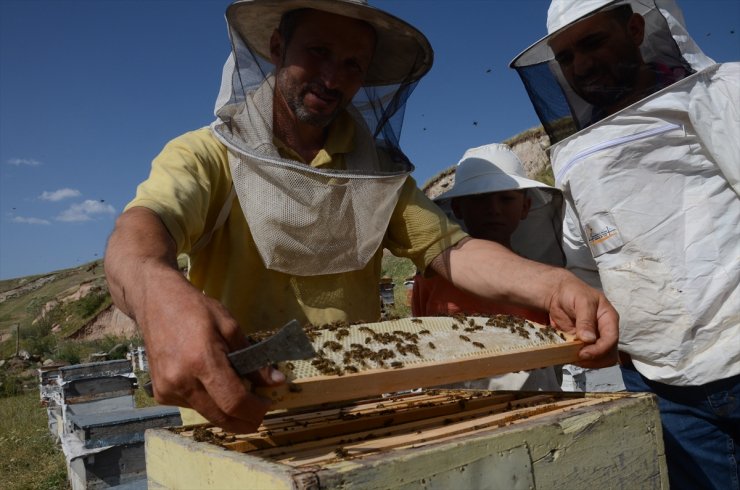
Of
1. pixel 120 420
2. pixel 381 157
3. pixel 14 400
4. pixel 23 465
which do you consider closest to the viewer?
pixel 381 157

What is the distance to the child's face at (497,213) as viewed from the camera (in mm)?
3213

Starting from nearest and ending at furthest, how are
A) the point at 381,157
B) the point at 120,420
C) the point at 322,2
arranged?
1. the point at 322,2
2. the point at 381,157
3. the point at 120,420

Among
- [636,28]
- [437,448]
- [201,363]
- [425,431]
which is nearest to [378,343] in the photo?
[425,431]

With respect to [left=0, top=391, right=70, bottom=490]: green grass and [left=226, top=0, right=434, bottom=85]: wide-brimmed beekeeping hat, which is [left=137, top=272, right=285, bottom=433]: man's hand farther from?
[left=0, top=391, right=70, bottom=490]: green grass

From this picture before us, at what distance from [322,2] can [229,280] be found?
109 cm

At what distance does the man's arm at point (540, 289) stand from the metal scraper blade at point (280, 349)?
1062 mm

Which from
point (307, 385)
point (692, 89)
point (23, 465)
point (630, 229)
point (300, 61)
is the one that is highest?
point (300, 61)

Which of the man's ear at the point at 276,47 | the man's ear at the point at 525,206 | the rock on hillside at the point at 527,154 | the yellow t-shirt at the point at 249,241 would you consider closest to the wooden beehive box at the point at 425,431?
the yellow t-shirt at the point at 249,241

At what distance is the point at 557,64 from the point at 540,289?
54.6 inches

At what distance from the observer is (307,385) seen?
1203 millimetres

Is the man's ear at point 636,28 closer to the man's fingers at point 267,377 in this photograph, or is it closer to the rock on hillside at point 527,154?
the man's fingers at point 267,377

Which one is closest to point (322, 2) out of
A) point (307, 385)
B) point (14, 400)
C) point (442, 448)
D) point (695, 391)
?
point (307, 385)

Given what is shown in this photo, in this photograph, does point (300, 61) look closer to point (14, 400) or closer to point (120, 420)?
point (120, 420)

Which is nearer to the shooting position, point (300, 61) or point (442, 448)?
point (442, 448)
